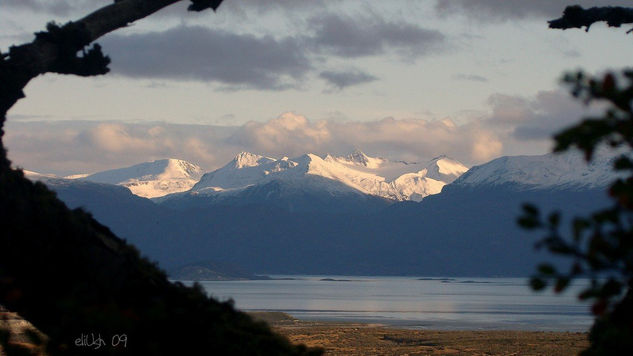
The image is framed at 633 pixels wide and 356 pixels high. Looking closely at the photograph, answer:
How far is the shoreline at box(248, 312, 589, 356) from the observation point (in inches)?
3942

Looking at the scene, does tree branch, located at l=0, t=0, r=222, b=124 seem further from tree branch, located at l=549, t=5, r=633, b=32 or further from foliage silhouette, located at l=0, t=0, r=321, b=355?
tree branch, located at l=549, t=5, r=633, b=32

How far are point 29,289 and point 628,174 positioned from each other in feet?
23.6

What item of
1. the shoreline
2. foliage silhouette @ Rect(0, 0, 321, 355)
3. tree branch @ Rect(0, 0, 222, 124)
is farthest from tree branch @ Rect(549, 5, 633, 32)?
the shoreline

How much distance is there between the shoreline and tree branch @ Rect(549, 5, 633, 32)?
→ 236ft

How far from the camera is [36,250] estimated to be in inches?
450

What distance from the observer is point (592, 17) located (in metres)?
17.8

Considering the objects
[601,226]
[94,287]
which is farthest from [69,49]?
[601,226]

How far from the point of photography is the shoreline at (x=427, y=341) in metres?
100

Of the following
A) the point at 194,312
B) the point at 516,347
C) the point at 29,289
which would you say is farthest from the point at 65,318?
the point at 516,347

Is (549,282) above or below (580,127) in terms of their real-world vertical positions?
below

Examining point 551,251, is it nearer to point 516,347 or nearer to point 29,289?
point 29,289

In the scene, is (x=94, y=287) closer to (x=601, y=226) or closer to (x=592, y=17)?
(x=601, y=226)

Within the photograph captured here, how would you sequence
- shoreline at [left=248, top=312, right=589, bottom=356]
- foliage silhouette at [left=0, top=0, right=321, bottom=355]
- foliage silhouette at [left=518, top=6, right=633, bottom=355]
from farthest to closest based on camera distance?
shoreline at [left=248, top=312, right=589, bottom=356]
foliage silhouette at [left=0, top=0, right=321, bottom=355]
foliage silhouette at [left=518, top=6, right=633, bottom=355]

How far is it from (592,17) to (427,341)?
10157 cm
